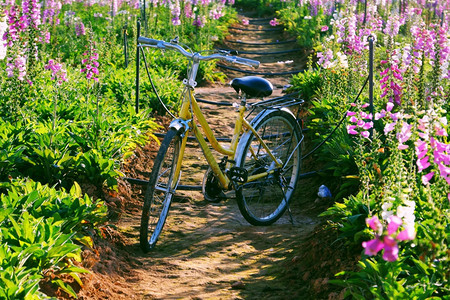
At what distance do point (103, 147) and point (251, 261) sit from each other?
179 centimetres

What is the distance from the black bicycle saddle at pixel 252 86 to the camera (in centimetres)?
448

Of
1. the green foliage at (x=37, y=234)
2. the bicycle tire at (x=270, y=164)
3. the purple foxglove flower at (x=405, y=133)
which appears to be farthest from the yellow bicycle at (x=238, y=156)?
the purple foxglove flower at (x=405, y=133)

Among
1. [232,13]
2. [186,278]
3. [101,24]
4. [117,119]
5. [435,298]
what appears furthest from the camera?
[232,13]

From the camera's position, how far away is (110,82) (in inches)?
305

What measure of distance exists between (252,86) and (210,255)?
141cm

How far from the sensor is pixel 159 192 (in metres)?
4.66

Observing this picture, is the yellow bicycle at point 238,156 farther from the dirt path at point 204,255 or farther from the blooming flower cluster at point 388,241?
the blooming flower cluster at point 388,241

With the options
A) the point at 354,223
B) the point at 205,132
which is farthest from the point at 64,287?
the point at 354,223

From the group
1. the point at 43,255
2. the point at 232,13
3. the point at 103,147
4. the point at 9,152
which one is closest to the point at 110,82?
the point at 103,147

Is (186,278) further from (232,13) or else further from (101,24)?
(232,13)

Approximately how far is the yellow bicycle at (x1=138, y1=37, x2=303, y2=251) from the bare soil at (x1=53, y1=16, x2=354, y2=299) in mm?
200

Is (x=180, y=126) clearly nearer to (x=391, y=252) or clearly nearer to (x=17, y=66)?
(x=17, y=66)

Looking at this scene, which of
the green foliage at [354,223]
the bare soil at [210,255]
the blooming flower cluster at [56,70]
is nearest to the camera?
the green foliage at [354,223]

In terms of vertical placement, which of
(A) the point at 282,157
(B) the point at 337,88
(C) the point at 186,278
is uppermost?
(B) the point at 337,88
